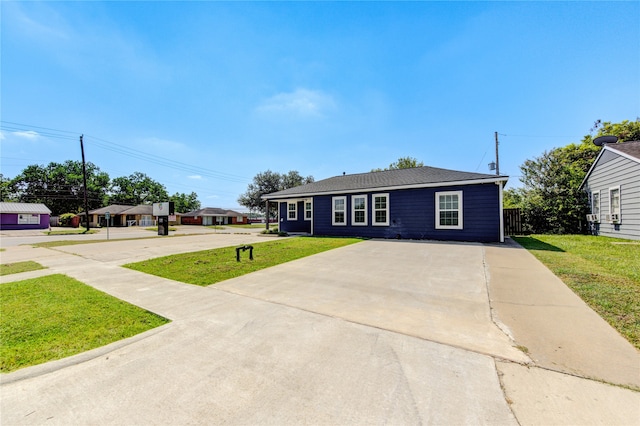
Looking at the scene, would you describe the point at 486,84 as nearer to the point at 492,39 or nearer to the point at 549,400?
the point at 492,39

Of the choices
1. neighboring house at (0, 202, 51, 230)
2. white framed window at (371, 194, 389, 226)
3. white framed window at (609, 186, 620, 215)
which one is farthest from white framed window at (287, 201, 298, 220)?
neighboring house at (0, 202, 51, 230)

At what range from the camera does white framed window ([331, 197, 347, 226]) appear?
48.8 feet

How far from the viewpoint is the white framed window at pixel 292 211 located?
725 inches

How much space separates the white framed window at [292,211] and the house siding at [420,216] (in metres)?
2.67

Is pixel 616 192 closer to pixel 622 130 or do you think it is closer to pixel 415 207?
pixel 415 207

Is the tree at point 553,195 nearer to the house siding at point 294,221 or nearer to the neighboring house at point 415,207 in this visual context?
the neighboring house at point 415,207

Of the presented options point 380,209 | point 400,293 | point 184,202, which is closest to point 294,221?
point 380,209

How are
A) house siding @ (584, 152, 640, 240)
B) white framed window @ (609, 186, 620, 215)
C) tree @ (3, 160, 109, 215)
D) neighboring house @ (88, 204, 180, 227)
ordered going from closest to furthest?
house siding @ (584, 152, 640, 240), white framed window @ (609, 186, 620, 215), neighboring house @ (88, 204, 180, 227), tree @ (3, 160, 109, 215)

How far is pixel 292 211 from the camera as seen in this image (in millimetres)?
18672

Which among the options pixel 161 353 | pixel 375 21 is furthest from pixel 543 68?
pixel 161 353

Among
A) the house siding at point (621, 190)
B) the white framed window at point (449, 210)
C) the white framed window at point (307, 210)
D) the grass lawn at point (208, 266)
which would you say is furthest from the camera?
the white framed window at point (307, 210)

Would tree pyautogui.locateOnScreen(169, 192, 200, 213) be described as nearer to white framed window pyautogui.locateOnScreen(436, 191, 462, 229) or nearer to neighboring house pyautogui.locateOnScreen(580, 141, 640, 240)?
white framed window pyautogui.locateOnScreen(436, 191, 462, 229)

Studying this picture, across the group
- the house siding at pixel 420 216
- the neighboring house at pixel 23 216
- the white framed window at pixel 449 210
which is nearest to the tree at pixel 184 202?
the neighboring house at pixel 23 216

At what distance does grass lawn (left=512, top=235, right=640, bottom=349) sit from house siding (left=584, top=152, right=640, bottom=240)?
3470 mm
